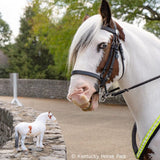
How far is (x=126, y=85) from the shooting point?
1814 mm

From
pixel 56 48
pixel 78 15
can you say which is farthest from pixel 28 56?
pixel 78 15

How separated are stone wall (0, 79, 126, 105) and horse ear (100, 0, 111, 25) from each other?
54.2 feet

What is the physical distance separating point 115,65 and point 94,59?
20cm

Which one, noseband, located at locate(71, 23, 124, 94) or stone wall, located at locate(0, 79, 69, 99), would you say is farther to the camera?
stone wall, located at locate(0, 79, 69, 99)

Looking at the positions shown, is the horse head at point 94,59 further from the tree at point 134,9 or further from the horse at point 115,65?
the tree at point 134,9

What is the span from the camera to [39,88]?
1958cm

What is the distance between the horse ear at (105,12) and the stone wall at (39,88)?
16521 mm

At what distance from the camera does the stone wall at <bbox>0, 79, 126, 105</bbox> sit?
18.4 m

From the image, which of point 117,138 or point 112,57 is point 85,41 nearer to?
point 112,57

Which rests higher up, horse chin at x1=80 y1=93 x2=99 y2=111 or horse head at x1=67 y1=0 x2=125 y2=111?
horse head at x1=67 y1=0 x2=125 y2=111

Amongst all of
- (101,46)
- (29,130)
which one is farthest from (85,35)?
(29,130)

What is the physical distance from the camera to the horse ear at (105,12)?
1.62 meters

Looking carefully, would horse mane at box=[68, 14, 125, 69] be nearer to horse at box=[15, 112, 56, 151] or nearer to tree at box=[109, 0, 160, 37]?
horse at box=[15, 112, 56, 151]

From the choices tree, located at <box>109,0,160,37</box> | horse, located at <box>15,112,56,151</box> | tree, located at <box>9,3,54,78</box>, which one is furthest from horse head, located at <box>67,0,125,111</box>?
tree, located at <box>9,3,54,78</box>
